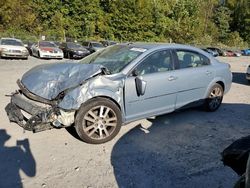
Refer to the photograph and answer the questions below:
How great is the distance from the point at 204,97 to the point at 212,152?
2.06 m

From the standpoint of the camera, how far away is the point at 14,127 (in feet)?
16.9

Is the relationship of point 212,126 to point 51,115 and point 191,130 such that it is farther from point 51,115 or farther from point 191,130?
point 51,115

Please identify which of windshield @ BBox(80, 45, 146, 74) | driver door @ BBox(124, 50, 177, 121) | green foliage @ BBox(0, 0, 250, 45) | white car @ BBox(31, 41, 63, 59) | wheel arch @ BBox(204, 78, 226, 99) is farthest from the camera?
green foliage @ BBox(0, 0, 250, 45)

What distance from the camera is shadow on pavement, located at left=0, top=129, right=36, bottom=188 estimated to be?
355 cm

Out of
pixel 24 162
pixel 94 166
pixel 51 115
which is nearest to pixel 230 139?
pixel 94 166

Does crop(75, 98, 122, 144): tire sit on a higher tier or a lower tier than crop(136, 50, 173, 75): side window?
lower

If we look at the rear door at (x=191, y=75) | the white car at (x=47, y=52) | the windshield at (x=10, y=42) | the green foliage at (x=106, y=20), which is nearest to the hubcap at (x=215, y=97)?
the rear door at (x=191, y=75)

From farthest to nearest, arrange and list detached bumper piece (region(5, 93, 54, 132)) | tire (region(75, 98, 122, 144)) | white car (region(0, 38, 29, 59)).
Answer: white car (region(0, 38, 29, 59)) < tire (region(75, 98, 122, 144)) < detached bumper piece (region(5, 93, 54, 132))

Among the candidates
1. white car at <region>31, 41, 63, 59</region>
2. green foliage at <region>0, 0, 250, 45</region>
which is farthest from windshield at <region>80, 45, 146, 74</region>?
green foliage at <region>0, 0, 250, 45</region>

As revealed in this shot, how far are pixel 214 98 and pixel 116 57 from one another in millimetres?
2640

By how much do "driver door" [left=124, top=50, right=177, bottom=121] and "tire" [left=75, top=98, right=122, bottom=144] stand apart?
0.99 feet

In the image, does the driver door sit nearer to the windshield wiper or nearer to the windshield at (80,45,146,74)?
the windshield at (80,45,146,74)

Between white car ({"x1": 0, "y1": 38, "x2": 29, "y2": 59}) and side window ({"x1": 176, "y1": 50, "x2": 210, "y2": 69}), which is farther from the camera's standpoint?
white car ({"x1": 0, "y1": 38, "x2": 29, "y2": 59})

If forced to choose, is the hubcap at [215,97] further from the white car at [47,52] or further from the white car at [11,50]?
the white car at [47,52]
